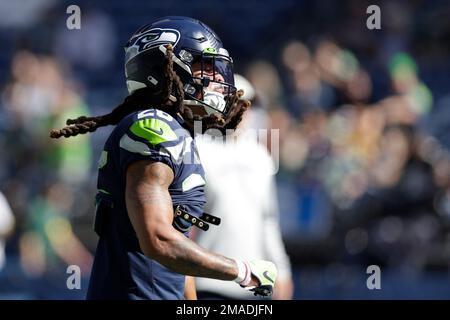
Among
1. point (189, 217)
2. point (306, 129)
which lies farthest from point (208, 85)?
point (306, 129)

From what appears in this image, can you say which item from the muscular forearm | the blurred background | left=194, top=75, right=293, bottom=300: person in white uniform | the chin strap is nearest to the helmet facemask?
the chin strap

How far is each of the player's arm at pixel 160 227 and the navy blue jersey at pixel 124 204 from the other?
7 cm

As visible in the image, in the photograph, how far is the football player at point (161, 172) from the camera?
135 inches

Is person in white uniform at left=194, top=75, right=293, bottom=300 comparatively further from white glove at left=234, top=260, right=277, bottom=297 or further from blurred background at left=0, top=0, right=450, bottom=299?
blurred background at left=0, top=0, right=450, bottom=299

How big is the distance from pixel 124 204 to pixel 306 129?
636 centimetres

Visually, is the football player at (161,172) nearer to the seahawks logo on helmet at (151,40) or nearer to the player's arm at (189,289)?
the seahawks logo on helmet at (151,40)

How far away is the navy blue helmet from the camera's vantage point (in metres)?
3.91

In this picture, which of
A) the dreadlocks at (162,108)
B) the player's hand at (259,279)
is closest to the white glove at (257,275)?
the player's hand at (259,279)

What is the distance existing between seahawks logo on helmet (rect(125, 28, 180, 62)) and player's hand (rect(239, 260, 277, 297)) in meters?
0.93

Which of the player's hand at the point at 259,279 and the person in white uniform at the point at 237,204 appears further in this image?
the person in white uniform at the point at 237,204

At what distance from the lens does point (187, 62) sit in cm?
395

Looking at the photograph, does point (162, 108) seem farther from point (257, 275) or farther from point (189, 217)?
point (257, 275)
